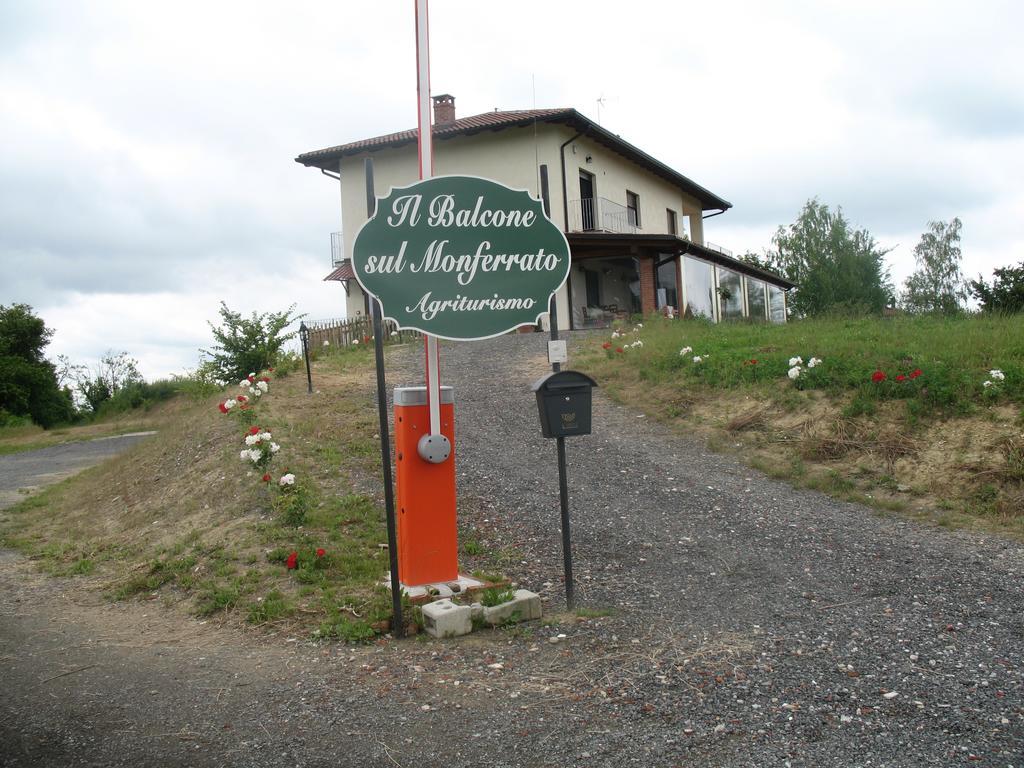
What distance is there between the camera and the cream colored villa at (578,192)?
23156mm

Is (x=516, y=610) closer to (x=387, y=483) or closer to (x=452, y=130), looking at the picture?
(x=387, y=483)

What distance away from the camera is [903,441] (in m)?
8.27

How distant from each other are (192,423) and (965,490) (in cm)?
1036

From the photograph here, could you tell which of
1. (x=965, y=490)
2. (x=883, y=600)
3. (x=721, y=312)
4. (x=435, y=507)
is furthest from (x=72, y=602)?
(x=721, y=312)

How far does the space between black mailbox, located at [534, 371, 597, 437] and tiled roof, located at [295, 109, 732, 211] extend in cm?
1856

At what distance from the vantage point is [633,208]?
27.9 m

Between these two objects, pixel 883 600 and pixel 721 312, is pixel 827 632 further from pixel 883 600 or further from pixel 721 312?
pixel 721 312

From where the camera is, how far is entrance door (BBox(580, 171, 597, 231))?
Result: 2462cm

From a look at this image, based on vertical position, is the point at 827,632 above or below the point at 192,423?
below

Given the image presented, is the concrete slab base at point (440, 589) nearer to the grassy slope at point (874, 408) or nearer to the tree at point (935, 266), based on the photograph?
the grassy slope at point (874, 408)

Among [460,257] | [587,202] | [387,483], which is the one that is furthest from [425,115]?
[587,202]

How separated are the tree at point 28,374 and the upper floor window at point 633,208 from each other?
2754 cm

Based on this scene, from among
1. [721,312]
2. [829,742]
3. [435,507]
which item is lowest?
[829,742]

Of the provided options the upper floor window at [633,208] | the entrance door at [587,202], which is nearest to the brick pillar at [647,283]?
the entrance door at [587,202]
